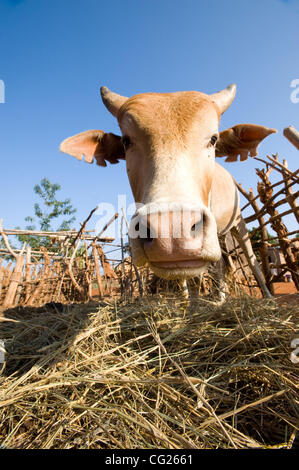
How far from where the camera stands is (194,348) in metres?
1.68

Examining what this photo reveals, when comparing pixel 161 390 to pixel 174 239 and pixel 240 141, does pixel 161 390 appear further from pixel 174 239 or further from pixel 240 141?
pixel 240 141

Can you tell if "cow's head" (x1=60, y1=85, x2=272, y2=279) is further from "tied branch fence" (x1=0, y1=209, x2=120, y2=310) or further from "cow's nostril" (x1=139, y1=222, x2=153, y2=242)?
"tied branch fence" (x1=0, y1=209, x2=120, y2=310)

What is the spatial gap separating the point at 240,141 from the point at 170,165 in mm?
2122

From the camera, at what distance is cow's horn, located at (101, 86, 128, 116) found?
9.81ft

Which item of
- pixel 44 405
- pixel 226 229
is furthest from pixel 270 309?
pixel 226 229

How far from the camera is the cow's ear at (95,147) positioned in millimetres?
2876

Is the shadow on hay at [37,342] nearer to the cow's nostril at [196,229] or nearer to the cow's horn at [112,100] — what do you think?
the cow's nostril at [196,229]

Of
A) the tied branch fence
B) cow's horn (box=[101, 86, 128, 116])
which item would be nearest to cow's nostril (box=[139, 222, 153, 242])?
cow's horn (box=[101, 86, 128, 116])

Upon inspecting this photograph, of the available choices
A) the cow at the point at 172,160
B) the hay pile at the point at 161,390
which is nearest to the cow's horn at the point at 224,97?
the cow at the point at 172,160

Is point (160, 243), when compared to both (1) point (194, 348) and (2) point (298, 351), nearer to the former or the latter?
(1) point (194, 348)

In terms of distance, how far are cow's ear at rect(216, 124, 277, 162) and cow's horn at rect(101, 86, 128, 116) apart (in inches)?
53.2

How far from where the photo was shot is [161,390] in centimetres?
123

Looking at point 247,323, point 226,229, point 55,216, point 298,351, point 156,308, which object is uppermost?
point 55,216

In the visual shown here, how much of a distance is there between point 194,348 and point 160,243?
81cm
